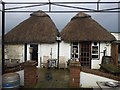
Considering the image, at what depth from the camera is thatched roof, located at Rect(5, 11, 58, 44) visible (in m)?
19.8

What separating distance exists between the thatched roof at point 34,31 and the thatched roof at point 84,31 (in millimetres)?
1324

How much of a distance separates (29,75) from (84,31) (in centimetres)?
1279

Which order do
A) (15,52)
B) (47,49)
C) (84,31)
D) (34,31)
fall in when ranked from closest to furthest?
(47,49) < (15,52) < (84,31) < (34,31)

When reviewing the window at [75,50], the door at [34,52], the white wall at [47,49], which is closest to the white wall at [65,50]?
the window at [75,50]

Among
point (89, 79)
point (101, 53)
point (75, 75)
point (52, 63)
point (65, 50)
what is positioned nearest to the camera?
point (75, 75)

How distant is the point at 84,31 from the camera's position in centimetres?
2075

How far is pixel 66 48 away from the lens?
19.7m

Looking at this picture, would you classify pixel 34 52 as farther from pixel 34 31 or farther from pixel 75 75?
pixel 75 75

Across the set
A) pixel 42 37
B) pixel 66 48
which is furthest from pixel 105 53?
pixel 42 37

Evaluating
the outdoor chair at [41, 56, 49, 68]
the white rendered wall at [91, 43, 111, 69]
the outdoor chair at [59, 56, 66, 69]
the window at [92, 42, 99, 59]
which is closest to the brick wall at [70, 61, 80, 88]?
the outdoor chair at [59, 56, 66, 69]

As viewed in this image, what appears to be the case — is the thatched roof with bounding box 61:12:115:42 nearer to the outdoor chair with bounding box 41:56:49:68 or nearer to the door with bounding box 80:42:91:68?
the door with bounding box 80:42:91:68

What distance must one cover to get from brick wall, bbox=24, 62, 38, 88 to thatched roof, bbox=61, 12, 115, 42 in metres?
10.8

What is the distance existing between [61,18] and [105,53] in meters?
8.05

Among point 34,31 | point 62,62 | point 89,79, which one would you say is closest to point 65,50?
point 62,62
